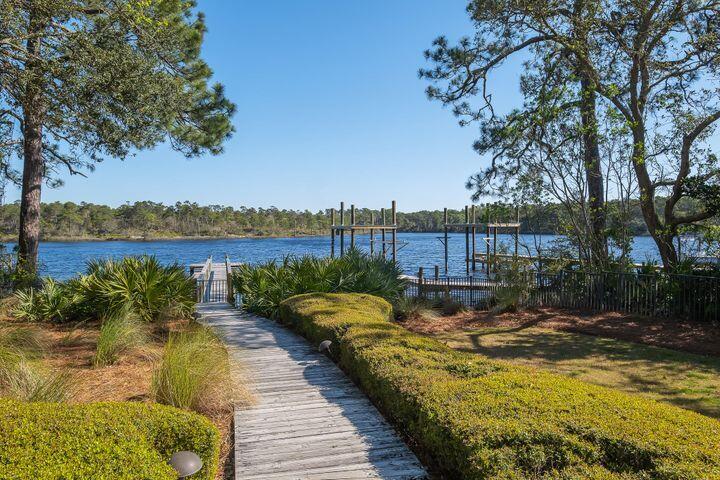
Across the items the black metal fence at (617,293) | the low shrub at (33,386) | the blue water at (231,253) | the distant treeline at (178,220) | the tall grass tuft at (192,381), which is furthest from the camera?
the distant treeline at (178,220)

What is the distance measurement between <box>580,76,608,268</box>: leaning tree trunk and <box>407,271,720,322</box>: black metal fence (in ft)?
3.81

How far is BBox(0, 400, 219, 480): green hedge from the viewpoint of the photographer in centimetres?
258

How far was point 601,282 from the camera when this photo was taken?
12.8m

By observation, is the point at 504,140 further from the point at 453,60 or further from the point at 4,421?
the point at 4,421

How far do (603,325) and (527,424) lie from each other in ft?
30.2

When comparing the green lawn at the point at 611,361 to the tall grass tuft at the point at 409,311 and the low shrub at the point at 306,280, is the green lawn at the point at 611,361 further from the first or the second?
the low shrub at the point at 306,280

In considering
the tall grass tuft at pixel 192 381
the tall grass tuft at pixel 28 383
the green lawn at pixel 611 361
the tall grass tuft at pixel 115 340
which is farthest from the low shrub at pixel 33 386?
the green lawn at pixel 611 361

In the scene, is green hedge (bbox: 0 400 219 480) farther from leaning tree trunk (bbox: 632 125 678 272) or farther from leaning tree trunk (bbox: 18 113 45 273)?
leaning tree trunk (bbox: 632 125 678 272)

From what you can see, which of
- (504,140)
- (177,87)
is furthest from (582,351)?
(177,87)

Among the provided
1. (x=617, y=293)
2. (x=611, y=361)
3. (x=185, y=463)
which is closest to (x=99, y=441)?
(x=185, y=463)

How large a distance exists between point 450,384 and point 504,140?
1287 cm

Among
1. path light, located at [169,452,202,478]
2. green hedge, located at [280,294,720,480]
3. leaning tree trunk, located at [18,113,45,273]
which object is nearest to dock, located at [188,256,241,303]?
leaning tree trunk, located at [18,113,45,273]

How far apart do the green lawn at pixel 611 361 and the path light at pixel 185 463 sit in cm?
584

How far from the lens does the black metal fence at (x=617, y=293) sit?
10.9 m
